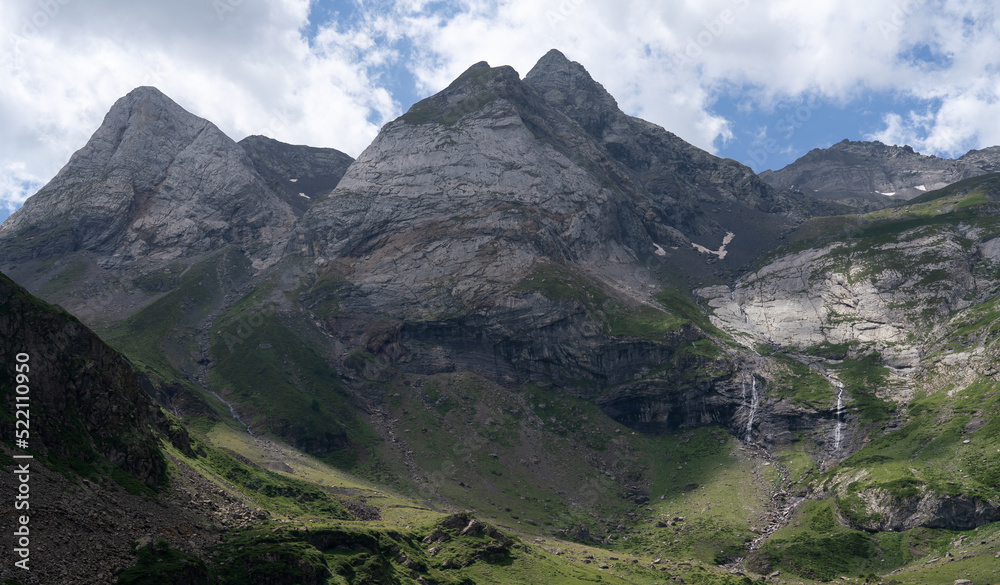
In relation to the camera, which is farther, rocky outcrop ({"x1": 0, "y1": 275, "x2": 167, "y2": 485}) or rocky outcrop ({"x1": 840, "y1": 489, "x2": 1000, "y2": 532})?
rocky outcrop ({"x1": 840, "y1": 489, "x2": 1000, "y2": 532})

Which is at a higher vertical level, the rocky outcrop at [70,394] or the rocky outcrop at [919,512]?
the rocky outcrop at [70,394]

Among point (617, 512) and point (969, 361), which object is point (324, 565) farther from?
point (969, 361)

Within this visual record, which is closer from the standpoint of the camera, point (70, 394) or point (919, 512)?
point (70, 394)

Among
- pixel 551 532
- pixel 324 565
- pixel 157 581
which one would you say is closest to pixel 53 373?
pixel 157 581

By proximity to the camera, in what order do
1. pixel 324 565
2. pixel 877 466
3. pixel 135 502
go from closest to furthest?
pixel 135 502, pixel 324 565, pixel 877 466

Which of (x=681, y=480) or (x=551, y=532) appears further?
(x=681, y=480)

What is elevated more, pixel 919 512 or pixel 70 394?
pixel 70 394

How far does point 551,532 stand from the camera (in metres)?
165

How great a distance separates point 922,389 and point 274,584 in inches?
7811

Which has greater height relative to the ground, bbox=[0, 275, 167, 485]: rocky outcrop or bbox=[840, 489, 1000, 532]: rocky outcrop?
bbox=[0, 275, 167, 485]: rocky outcrop

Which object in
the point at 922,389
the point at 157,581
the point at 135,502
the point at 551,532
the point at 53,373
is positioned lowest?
the point at 551,532

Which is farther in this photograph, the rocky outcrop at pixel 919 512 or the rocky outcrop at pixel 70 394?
the rocky outcrop at pixel 919 512

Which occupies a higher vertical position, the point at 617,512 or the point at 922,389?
the point at 922,389

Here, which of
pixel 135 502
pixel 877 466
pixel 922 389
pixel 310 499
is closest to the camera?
pixel 135 502
